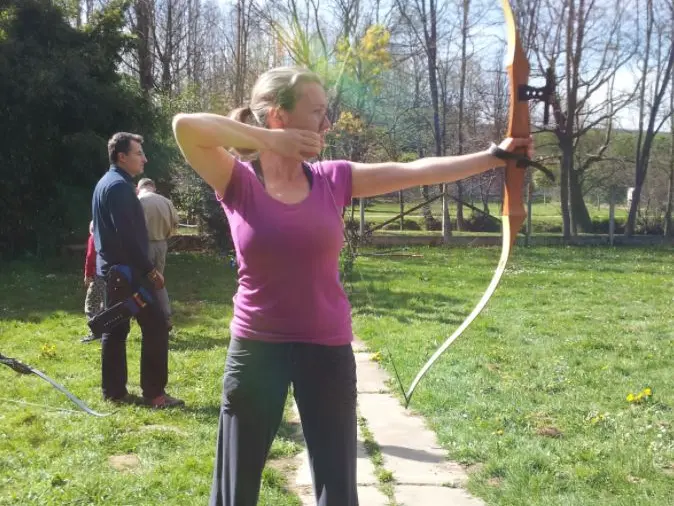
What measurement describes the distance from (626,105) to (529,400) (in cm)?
2012

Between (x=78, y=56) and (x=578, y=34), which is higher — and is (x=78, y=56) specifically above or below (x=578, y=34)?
below

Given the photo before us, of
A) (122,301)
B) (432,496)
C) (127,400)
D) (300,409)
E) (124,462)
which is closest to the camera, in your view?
(300,409)

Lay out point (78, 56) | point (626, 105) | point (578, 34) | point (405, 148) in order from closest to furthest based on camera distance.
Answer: point (78, 56), point (578, 34), point (405, 148), point (626, 105)

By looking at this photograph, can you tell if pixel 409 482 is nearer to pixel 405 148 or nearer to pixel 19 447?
pixel 19 447

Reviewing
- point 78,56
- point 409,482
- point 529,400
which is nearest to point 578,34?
point 78,56

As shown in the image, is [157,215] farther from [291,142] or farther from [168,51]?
[168,51]

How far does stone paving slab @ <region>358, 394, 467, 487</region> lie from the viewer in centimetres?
311

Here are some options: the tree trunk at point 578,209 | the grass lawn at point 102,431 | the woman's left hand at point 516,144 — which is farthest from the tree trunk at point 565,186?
the woman's left hand at point 516,144

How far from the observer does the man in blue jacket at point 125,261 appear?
3.96 m

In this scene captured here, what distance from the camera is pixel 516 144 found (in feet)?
6.62

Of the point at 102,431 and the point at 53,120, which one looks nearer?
the point at 102,431

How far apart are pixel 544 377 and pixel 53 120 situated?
9244mm

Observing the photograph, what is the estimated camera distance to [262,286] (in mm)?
1767

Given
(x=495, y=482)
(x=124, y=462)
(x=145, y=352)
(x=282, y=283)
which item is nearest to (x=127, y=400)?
(x=145, y=352)
